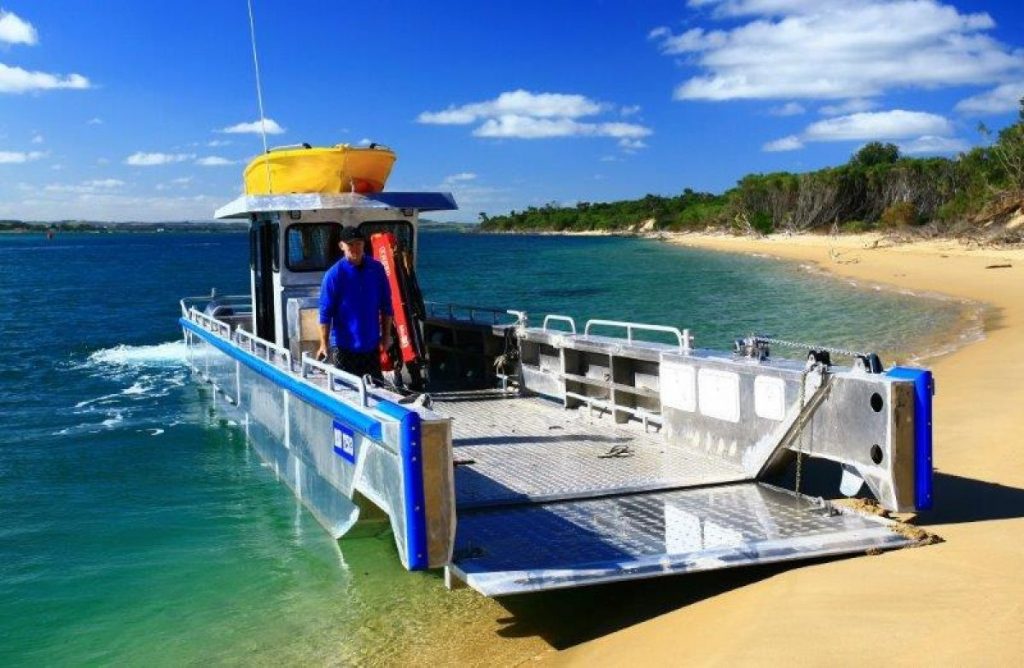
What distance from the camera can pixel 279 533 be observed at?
860 cm

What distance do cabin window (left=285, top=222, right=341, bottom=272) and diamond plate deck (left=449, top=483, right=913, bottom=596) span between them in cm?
523

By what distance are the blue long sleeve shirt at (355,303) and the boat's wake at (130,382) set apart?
6705 mm

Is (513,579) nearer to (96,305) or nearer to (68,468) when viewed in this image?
(68,468)

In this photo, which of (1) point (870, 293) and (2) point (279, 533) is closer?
(2) point (279, 533)

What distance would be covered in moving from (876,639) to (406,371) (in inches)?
239

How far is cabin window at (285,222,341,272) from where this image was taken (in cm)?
1088

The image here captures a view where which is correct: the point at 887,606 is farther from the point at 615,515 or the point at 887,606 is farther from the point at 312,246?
the point at 312,246

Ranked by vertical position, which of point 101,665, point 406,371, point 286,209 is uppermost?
point 286,209

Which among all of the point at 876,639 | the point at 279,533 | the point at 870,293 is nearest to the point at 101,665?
the point at 279,533

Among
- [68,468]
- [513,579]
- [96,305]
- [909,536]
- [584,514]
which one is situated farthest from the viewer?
[96,305]

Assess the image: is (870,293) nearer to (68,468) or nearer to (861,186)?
(68,468)

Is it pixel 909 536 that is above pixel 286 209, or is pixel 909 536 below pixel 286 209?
below

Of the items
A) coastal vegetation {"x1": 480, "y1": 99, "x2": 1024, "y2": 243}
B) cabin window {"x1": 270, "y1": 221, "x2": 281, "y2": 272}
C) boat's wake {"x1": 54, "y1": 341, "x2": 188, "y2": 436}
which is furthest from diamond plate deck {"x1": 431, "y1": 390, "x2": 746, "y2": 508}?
coastal vegetation {"x1": 480, "y1": 99, "x2": 1024, "y2": 243}

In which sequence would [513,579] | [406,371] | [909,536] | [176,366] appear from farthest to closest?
[176,366] → [406,371] → [909,536] → [513,579]
